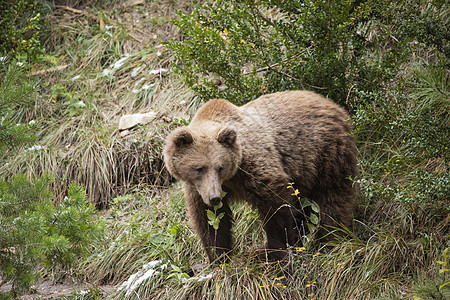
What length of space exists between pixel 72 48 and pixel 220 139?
235 inches

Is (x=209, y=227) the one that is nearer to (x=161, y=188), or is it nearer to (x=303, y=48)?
(x=161, y=188)

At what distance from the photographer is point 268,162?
17.6ft

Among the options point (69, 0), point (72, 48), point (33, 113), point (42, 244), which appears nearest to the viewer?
point (42, 244)

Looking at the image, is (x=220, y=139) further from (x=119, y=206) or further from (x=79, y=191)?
(x=119, y=206)

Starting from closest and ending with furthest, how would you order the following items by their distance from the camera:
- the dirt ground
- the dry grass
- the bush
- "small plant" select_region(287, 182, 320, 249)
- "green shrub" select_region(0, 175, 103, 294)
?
"green shrub" select_region(0, 175, 103, 294) < "small plant" select_region(287, 182, 320, 249) < the dirt ground < the bush < the dry grass

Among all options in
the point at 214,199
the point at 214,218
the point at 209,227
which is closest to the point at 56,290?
the point at 209,227

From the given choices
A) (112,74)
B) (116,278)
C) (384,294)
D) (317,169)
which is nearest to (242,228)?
(317,169)

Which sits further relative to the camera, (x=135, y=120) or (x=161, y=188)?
(x=135, y=120)

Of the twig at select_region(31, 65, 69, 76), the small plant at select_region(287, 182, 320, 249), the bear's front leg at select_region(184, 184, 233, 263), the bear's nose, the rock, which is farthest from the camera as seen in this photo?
the twig at select_region(31, 65, 69, 76)

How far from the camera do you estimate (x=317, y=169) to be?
229 inches

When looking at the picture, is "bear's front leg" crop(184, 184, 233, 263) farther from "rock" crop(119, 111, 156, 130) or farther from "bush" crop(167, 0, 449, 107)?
"rock" crop(119, 111, 156, 130)

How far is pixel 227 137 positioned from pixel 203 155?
12.2 inches

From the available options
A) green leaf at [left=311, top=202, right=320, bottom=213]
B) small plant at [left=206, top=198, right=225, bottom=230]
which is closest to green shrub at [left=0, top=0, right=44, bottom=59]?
small plant at [left=206, top=198, right=225, bottom=230]

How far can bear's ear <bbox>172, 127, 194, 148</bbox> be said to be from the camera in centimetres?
506
